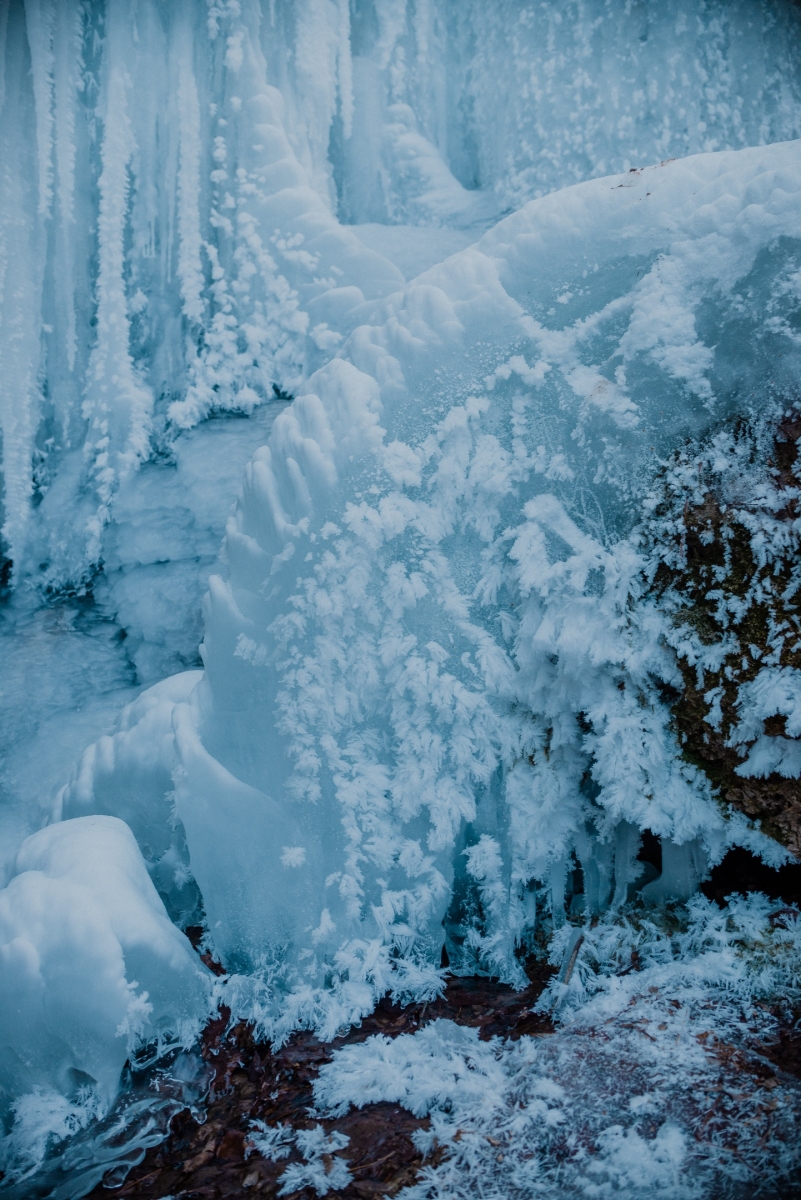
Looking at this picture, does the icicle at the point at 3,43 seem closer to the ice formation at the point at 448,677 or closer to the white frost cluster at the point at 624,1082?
the ice formation at the point at 448,677

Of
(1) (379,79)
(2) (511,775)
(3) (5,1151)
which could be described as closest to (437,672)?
(2) (511,775)

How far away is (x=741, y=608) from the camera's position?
7.46ft

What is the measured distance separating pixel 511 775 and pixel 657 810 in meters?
0.54

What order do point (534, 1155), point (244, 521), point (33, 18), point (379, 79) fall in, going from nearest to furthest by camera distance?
point (534, 1155) < point (244, 521) < point (33, 18) < point (379, 79)

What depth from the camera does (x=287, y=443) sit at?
2658 mm

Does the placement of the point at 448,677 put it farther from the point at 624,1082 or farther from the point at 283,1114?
the point at 283,1114

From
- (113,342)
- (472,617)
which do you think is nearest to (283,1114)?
(472,617)

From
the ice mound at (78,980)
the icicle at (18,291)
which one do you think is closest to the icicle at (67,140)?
the icicle at (18,291)

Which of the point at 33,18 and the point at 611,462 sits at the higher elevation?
the point at 33,18

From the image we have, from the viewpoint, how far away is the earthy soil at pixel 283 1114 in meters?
1.99

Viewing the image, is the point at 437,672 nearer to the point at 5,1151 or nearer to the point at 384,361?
the point at 384,361

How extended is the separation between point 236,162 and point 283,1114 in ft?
17.4

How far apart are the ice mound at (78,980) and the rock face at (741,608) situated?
85.7 inches

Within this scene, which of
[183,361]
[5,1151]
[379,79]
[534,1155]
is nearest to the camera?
[534,1155]
